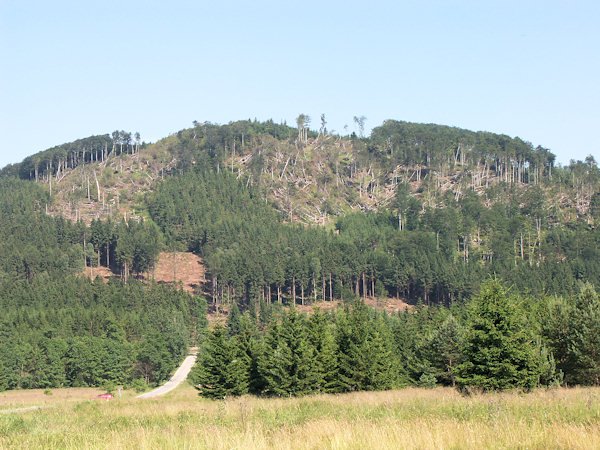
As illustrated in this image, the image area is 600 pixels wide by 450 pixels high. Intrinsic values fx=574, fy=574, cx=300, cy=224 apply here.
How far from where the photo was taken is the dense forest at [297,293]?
144 feet

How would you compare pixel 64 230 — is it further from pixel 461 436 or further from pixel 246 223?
pixel 461 436

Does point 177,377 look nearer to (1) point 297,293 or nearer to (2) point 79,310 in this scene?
(2) point 79,310

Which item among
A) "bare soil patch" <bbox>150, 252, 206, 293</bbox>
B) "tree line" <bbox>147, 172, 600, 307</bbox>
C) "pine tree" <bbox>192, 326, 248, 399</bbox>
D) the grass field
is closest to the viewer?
the grass field

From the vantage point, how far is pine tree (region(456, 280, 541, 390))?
32750 millimetres

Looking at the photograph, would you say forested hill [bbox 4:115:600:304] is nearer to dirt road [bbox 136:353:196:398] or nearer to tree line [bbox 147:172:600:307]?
tree line [bbox 147:172:600:307]

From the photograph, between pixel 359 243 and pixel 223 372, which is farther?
pixel 359 243

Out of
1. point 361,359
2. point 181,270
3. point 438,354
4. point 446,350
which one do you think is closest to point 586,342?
point 446,350

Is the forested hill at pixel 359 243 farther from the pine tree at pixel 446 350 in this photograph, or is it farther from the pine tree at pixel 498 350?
the pine tree at pixel 498 350

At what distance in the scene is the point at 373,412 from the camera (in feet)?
54.8

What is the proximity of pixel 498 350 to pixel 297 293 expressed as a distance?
122 metres

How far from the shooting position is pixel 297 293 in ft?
506

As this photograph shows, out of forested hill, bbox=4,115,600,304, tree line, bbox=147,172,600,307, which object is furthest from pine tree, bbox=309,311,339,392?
tree line, bbox=147,172,600,307

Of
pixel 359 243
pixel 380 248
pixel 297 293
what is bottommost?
pixel 297 293

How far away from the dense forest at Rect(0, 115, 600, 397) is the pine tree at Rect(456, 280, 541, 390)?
0.39ft
